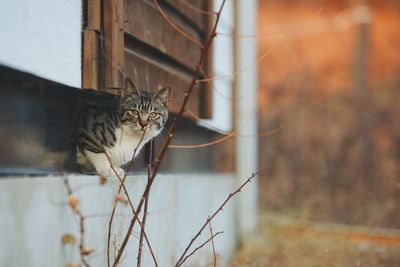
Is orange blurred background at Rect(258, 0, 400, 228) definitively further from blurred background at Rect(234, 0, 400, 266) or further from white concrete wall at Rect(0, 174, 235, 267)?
white concrete wall at Rect(0, 174, 235, 267)

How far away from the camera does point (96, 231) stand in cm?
264

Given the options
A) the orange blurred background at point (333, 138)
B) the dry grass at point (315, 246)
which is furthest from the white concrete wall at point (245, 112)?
the orange blurred background at point (333, 138)

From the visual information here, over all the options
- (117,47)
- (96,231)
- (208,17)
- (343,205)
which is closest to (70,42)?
(117,47)

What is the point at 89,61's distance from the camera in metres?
2.83

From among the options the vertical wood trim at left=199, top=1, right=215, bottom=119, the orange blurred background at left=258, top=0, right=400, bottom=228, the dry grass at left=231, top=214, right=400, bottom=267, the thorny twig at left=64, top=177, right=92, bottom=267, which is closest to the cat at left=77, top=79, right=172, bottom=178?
the thorny twig at left=64, top=177, right=92, bottom=267

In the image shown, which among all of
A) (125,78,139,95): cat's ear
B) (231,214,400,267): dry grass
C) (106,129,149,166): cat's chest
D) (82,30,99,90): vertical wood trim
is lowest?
(231,214,400,267): dry grass

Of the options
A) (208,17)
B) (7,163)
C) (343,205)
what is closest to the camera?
(7,163)

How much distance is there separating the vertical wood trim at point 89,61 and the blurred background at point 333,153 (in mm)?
2356

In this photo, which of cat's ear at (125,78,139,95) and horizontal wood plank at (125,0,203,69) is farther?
horizontal wood plank at (125,0,203,69)

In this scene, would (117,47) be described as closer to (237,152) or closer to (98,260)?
(98,260)

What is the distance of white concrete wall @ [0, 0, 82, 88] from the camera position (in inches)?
89.0

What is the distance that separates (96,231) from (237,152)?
3944mm

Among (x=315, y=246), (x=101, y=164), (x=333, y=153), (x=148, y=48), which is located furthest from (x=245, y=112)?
(x=101, y=164)

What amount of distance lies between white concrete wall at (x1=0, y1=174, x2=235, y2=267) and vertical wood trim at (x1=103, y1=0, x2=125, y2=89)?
0.47 meters
